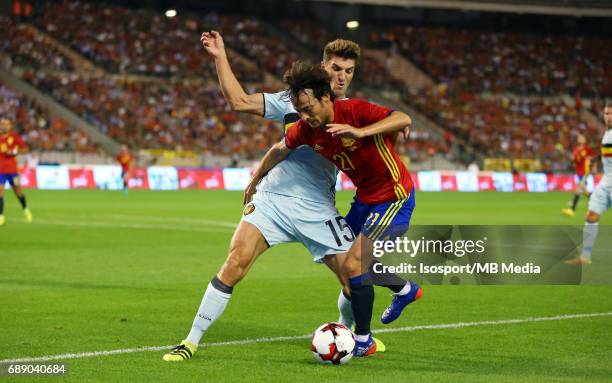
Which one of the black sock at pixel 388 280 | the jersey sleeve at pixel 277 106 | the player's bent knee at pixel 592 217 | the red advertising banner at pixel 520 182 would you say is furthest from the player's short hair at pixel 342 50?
the red advertising banner at pixel 520 182

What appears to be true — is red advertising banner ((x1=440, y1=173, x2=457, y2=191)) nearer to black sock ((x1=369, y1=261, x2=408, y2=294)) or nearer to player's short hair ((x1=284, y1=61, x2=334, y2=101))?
black sock ((x1=369, y1=261, x2=408, y2=294))

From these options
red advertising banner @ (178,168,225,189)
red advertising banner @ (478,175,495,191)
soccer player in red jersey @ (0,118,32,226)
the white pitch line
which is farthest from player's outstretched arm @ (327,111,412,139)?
red advertising banner @ (478,175,495,191)

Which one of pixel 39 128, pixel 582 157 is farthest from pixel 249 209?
pixel 39 128

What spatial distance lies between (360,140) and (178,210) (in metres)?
20.5

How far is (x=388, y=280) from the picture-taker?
7.94 meters

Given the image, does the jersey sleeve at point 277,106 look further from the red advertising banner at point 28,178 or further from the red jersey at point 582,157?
the red advertising banner at point 28,178

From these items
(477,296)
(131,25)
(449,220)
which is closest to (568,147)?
(131,25)

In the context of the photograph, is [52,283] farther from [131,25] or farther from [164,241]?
[131,25]

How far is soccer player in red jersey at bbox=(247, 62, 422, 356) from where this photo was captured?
706 centimetres

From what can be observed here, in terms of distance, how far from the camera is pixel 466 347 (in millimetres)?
8273

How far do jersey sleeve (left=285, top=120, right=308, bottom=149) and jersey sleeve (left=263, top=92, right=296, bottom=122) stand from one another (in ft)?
0.60

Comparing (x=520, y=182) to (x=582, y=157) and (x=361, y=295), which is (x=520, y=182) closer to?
(x=582, y=157)

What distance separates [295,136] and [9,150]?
16.2m

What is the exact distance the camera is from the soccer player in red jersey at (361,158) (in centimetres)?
706
